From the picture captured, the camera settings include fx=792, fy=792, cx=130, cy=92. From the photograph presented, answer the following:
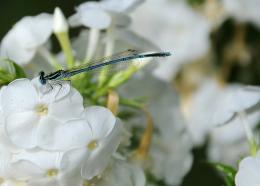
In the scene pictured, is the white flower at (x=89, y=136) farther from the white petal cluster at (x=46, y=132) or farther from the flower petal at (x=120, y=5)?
the flower petal at (x=120, y=5)

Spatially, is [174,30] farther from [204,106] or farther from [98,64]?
[98,64]

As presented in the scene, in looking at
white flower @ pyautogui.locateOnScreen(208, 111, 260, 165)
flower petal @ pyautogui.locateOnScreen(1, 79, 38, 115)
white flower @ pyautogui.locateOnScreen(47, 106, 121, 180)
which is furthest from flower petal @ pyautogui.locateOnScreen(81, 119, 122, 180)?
white flower @ pyautogui.locateOnScreen(208, 111, 260, 165)

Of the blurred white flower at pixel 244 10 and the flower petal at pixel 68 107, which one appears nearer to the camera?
the flower petal at pixel 68 107

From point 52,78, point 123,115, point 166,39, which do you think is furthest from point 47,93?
point 166,39

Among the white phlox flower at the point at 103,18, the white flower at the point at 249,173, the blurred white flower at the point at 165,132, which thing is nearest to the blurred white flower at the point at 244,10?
the blurred white flower at the point at 165,132

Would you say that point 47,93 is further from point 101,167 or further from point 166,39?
point 166,39

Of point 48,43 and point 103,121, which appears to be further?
point 48,43

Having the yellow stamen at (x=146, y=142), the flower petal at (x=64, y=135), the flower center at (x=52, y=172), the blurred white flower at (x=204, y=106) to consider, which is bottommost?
the blurred white flower at (x=204, y=106)
